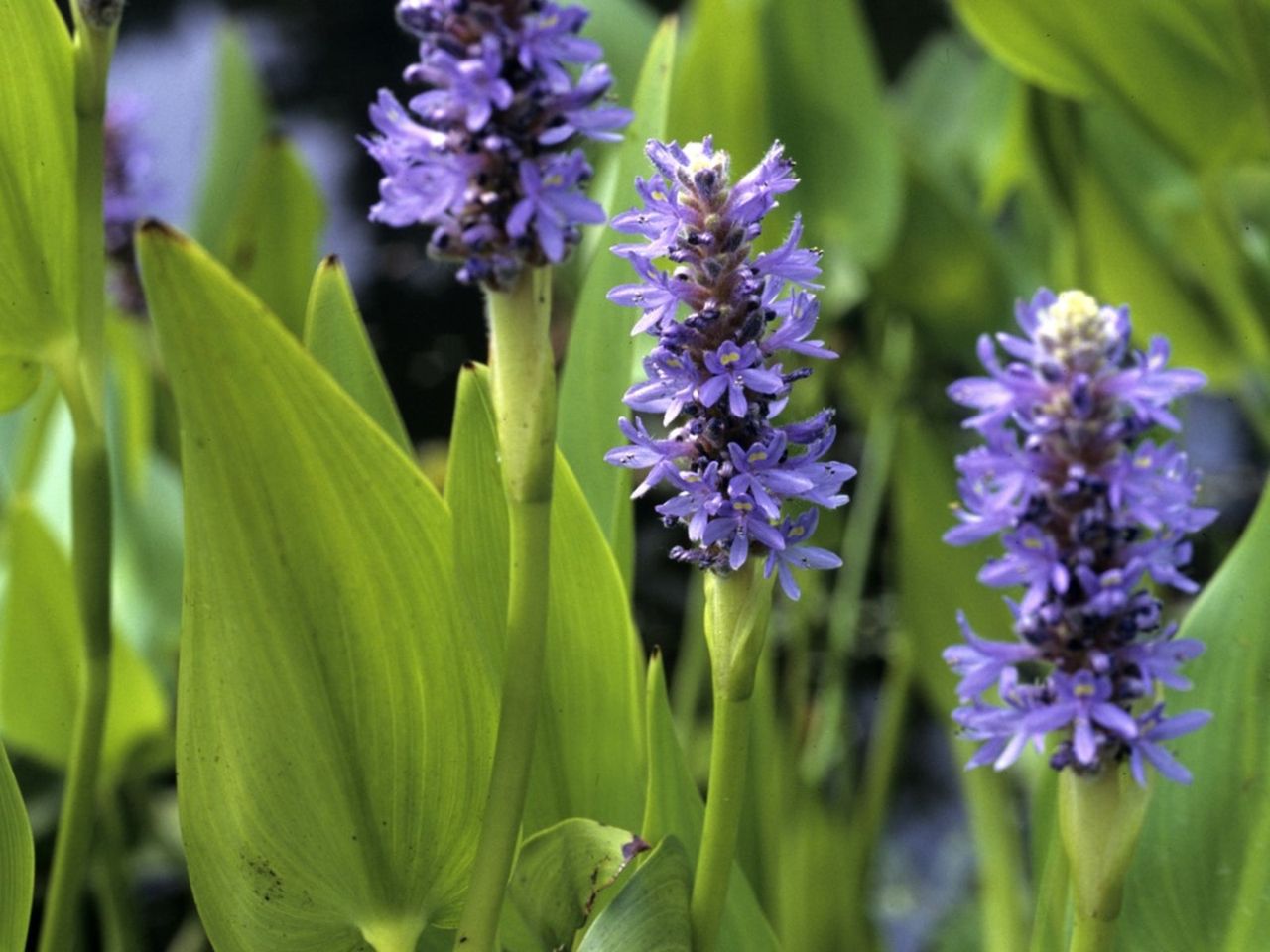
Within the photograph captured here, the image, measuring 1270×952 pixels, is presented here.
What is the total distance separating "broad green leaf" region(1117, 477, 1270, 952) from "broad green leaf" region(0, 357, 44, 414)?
652mm

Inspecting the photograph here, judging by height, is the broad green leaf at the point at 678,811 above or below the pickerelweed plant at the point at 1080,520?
below

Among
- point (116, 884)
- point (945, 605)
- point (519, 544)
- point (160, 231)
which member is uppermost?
point (160, 231)

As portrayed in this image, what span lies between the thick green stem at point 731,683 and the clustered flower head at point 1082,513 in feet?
0.35

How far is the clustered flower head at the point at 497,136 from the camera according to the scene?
1.69 feet

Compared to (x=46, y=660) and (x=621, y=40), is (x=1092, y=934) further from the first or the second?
(x=621, y=40)

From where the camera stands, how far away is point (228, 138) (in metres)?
1.73

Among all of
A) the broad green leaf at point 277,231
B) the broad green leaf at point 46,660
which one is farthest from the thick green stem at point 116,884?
the broad green leaf at point 277,231

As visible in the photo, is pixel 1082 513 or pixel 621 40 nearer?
pixel 1082 513

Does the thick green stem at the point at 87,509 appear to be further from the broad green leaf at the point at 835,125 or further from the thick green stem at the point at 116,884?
the broad green leaf at the point at 835,125

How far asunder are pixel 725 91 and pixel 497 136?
2.72ft

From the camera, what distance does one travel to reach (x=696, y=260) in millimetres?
566

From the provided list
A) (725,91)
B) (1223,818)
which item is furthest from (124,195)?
(1223,818)

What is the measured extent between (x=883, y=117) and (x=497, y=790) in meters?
1.07

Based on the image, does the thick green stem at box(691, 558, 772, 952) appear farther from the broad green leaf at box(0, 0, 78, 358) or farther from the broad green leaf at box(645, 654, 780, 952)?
the broad green leaf at box(0, 0, 78, 358)
